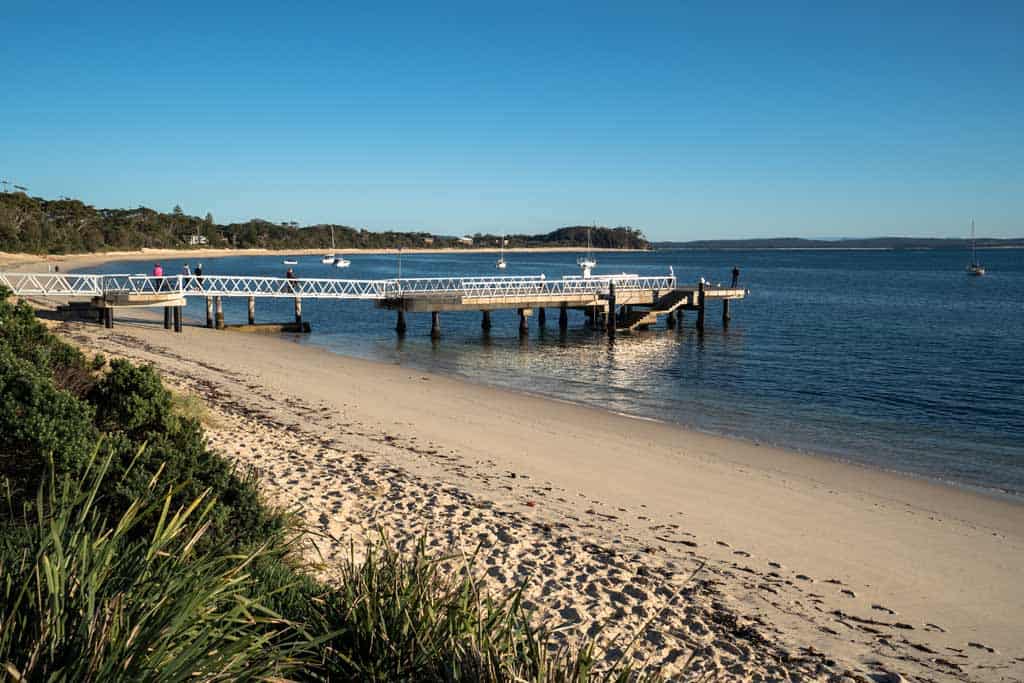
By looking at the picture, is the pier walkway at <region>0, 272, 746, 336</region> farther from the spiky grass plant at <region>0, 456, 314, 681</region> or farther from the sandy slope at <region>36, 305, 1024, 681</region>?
the spiky grass plant at <region>0, 456, 314, 681</region>

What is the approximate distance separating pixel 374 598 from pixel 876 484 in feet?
38.7

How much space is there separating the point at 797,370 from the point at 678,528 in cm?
2014

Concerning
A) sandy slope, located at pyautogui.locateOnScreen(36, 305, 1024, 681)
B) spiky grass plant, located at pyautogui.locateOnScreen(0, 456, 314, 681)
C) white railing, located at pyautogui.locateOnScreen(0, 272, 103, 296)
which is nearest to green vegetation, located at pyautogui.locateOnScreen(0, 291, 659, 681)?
spiky grass plant, located at pyautogui.locateOnScreen(0, 456, 314, 681)

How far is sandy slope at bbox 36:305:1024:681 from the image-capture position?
22.9 ft

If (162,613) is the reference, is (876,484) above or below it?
below

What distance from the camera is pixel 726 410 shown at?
832 inches

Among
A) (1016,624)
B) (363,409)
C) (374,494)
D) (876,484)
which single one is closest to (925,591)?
(1016,624)

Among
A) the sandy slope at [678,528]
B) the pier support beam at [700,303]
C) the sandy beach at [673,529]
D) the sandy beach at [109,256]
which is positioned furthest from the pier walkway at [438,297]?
the sandy beach at [109,256]

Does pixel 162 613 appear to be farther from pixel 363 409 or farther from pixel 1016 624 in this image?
pixel 363 409

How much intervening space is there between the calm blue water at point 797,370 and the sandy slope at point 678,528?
108 inches

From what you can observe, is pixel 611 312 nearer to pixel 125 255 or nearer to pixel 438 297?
pixel 438 297

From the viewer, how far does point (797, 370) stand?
28484 mm

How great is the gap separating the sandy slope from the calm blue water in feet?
9.03

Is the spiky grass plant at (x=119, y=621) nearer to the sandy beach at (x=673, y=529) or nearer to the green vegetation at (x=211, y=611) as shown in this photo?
the green vegetation at (x=211, y=611)
